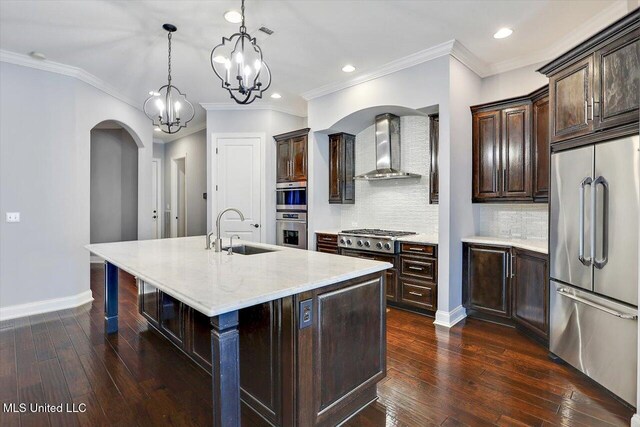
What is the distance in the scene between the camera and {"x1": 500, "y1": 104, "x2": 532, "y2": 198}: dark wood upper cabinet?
11.4ft

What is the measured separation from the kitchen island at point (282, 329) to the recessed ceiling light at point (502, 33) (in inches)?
105

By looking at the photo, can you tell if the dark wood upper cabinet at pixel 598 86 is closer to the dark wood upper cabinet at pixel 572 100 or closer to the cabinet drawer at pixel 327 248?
the dark wood upper cabinet at pixel 572 100

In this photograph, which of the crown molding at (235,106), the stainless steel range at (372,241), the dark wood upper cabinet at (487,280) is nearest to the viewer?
the dark wood upper cabinet at (487,280)

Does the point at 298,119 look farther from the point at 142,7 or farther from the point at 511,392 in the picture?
the point at 511,392

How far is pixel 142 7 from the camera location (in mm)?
2793

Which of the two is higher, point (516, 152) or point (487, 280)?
point (516, 152)

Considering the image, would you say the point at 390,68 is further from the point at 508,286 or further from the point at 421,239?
the point at 508,286

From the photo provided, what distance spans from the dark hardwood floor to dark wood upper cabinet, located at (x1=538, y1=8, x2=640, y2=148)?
1753mm

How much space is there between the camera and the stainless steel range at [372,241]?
12.8 ft

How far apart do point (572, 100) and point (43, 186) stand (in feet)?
17.7

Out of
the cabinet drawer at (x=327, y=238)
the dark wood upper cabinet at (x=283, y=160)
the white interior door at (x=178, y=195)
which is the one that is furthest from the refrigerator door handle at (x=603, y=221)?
the white interior door at (x=178, y=195)

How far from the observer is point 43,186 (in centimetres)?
393

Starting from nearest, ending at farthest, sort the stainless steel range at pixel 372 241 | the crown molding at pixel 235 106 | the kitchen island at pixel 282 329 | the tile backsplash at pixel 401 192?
the kitchen island at pixel 282 329
the stainless steel range at pixel 372 241
the tile backsplash at pixel 401 192
the crown molding at pixel 235 106

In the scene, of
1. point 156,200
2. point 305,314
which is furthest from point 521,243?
point 156,200
